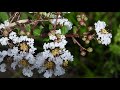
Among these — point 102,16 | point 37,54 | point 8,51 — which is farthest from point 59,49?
point 102,16

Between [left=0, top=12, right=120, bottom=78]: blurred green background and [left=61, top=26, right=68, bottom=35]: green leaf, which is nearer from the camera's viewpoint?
[left=61, top=26, right=68, bottom=35]: green leaf

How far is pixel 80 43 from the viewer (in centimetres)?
137

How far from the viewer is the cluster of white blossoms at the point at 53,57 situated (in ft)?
4.40

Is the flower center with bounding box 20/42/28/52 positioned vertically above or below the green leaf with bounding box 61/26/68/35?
below

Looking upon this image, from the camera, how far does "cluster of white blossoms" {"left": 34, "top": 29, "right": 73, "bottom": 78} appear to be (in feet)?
4.40

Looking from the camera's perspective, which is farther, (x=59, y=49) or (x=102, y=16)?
(x=102, y=16)

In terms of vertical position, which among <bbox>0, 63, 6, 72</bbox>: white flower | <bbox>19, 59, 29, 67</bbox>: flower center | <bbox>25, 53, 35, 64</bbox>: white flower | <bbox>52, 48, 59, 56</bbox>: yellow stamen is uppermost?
<bbox>52, 48, 59, 56</bbox>: yellow stamen

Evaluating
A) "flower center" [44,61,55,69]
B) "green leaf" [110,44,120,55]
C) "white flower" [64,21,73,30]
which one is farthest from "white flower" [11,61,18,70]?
"green leaf" [110,44,120,55]

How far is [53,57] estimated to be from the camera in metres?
1.34

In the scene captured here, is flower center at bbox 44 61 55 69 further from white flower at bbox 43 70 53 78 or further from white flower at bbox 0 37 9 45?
white flower at bbox 0 37 9 45

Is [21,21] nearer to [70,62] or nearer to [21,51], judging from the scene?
[21,51]

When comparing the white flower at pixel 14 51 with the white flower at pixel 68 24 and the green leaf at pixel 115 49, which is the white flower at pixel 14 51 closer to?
the white flower at pixel 68 24

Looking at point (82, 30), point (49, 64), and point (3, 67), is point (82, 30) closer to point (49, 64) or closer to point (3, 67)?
point (49, 64)

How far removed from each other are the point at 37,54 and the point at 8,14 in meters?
0.19
